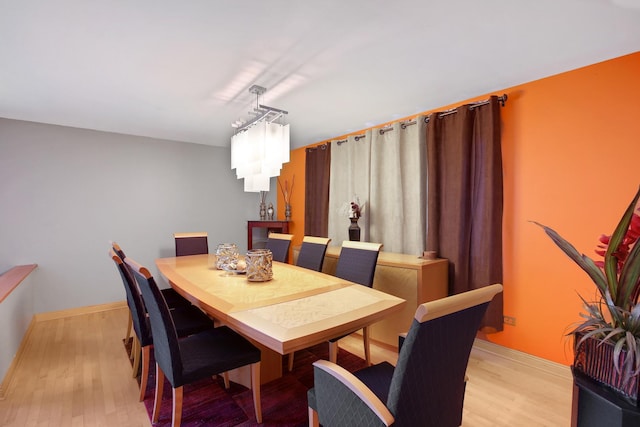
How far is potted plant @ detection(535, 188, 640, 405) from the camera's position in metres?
0.89

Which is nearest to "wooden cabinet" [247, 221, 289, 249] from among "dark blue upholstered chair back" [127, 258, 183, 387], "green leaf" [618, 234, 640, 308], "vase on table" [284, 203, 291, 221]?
"vase on table" [284, 203, 291, 221]

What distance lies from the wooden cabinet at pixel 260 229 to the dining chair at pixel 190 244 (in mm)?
1079

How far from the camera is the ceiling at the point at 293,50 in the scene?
1508mm

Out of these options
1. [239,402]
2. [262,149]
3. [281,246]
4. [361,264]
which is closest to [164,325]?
[239,402]

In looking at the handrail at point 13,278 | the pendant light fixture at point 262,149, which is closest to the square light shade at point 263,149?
the pendant light fixture at point 262,149

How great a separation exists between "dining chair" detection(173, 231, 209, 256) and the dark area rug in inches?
56.7

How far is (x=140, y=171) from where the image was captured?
4.04 meters

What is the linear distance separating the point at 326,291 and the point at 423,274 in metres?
1.06

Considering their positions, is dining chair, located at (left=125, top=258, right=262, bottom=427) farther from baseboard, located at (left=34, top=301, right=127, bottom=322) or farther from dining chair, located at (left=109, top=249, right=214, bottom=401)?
baseboard, located at (left=34, top=301, right=127, bottom=322)

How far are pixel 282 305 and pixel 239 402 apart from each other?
882 mm

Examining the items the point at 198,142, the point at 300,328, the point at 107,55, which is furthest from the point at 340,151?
the point at 300,328

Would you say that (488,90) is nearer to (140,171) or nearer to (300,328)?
(300,328)

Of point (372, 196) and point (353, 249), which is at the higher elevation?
point (372, 196)

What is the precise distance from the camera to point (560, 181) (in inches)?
87.4
